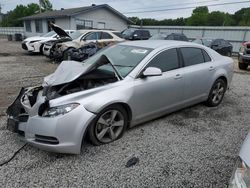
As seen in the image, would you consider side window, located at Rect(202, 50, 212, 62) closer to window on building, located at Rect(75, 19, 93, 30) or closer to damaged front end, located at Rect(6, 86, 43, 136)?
damaged front end, located at Rect(6, 86, 43, 136)

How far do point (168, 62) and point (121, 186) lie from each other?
2321 mm

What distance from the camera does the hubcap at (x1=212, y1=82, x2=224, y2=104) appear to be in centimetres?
512

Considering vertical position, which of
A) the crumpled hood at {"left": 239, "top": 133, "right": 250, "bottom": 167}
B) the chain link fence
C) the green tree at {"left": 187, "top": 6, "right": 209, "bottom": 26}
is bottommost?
the chain link fence

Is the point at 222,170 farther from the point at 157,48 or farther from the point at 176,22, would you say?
the point at 176,22

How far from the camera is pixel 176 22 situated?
66.4 m

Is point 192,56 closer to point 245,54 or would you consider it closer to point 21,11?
point 245,54

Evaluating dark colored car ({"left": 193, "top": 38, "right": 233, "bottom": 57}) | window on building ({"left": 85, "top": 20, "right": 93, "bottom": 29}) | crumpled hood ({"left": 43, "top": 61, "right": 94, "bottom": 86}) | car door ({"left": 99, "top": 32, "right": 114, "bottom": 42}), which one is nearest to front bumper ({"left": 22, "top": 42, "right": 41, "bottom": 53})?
car door ({"left": 99, "top": 32, "right": 114, "bottom": 42})

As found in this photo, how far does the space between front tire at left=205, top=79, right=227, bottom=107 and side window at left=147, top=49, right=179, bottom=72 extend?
1.33 m

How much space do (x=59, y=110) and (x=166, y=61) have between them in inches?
81.8

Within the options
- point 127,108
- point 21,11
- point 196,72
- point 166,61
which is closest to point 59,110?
point 127,108

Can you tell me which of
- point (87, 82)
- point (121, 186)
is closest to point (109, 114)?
point (87, 82)

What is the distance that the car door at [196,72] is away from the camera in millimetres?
4351

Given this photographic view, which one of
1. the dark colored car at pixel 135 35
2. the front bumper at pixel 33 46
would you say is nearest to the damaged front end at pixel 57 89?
the front bumper at pixel 33 46

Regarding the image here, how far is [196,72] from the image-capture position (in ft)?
14.6
